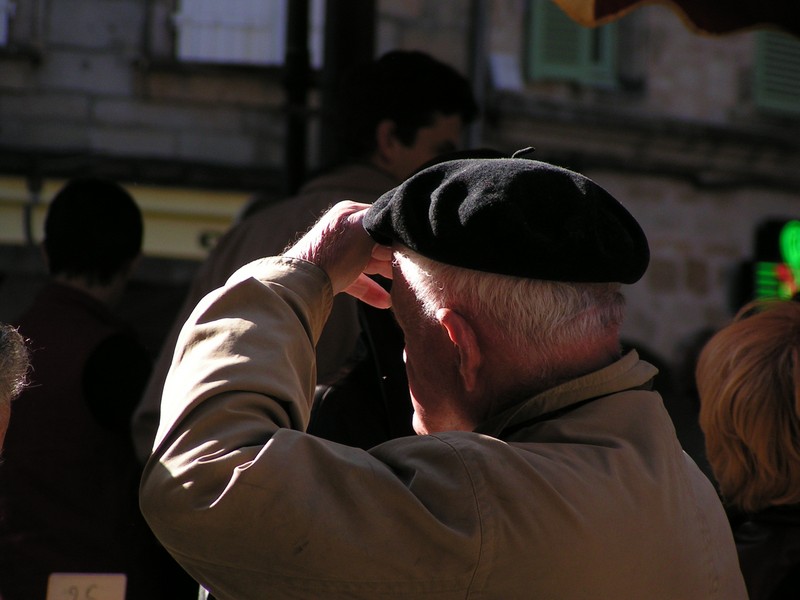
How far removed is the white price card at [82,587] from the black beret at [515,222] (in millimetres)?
1516

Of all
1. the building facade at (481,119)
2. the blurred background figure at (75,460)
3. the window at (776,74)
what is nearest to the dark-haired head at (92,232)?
the blurred background figure at (75,460)

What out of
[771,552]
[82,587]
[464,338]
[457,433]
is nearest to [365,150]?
[82,587]

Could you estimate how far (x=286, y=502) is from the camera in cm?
122

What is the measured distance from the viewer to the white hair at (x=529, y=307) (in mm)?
1387

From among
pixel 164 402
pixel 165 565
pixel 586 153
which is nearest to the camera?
pixel 164 402

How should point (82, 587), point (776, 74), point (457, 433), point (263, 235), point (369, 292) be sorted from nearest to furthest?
point (457, 433)
point (369, 292)
point (82, 587)
point (263, 235)
point (776, 74)

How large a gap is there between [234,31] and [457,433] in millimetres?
7605

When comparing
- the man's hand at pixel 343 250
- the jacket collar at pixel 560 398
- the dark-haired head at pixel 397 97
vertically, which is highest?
the dark-haired head at pixel 397 97

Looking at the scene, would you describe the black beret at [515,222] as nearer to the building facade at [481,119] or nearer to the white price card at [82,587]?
the white price card at [82,587]

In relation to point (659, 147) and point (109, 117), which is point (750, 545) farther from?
point (659, 147)

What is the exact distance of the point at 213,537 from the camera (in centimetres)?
124

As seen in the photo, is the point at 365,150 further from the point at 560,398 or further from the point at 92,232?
the point at 560,398

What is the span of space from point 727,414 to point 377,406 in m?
0.69

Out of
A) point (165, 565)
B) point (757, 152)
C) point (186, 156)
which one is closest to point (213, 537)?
point (165, 565)
